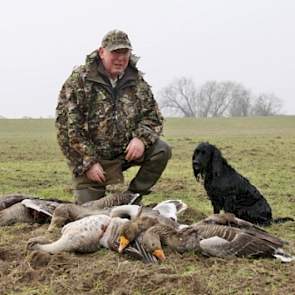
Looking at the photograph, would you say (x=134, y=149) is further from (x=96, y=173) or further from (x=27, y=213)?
(x=27, y=213)

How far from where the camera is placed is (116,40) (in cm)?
681

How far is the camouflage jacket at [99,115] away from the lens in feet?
23.1

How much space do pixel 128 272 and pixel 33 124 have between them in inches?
1730

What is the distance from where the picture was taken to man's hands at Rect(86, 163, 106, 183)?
6.79m

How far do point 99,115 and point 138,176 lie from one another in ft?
3.34

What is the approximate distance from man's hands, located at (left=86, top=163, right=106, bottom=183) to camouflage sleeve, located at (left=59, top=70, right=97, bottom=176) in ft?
0.36

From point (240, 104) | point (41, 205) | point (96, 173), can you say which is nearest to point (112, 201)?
point (96, 173)

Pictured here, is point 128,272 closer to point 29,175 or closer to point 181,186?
point 181,186

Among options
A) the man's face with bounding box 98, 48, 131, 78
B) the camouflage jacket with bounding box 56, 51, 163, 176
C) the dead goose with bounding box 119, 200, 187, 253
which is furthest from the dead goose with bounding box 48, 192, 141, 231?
the man's face with bounding box 98, 48, 131, 78

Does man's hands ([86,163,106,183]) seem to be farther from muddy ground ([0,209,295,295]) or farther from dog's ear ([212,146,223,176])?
muddy ground ([0,209,295,295])

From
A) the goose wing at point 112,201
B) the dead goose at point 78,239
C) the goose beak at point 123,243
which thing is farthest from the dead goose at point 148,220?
the goose wing at point 112,201

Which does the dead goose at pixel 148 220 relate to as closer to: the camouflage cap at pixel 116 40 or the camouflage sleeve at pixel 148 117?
the camouflage sleeve at pixel 148 117

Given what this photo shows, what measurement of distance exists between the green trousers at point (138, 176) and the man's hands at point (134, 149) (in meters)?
0.22

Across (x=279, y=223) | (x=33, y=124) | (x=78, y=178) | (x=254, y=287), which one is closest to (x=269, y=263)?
(x=254, y=287)
